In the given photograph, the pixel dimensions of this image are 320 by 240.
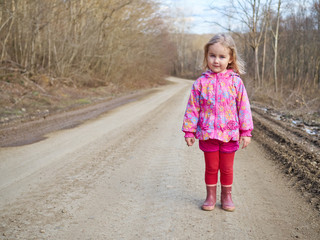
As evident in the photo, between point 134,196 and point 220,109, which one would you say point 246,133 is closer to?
point 220,109

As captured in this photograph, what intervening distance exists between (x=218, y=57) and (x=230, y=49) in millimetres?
137

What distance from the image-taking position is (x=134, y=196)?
3.56m

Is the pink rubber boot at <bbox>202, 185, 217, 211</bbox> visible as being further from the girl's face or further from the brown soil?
the girl's face

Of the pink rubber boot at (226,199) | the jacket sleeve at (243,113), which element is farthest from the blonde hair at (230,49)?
the pink rubber boot at (226,199)

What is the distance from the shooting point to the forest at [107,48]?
43.5 feet

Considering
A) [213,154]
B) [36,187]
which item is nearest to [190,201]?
[213,154]

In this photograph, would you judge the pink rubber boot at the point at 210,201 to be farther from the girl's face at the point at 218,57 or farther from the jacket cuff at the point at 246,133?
the girl's face at the point at 218,57

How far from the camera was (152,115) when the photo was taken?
384 inches

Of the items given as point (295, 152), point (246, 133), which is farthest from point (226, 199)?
point (295, 152)

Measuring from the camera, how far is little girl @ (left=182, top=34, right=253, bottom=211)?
3.03 metres

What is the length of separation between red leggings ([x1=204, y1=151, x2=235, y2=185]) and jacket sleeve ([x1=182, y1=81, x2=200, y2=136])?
31 cm

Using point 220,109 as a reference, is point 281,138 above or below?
below

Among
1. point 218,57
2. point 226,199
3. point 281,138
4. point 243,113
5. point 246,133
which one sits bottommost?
point 281,138

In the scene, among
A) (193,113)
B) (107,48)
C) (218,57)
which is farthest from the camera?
(107,48)
